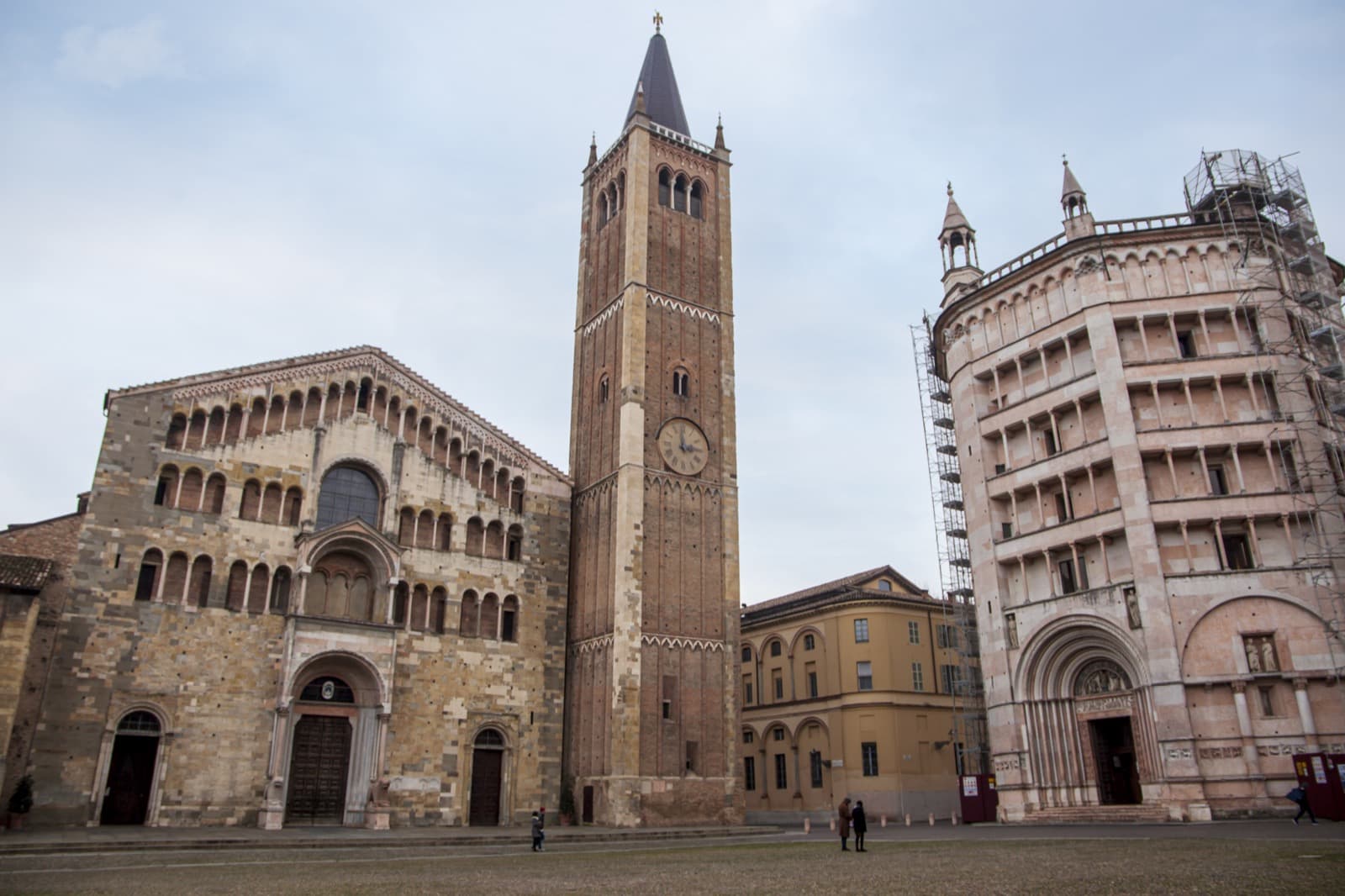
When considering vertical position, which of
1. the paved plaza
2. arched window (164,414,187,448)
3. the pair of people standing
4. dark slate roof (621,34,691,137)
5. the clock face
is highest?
dark slate roof (621,34,691,137)

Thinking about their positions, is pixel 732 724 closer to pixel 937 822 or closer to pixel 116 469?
pixel 937 822

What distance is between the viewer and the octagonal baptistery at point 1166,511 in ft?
96.5

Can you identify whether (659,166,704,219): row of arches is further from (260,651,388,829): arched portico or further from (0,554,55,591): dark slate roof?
(0,554,55,591): dark slate roof

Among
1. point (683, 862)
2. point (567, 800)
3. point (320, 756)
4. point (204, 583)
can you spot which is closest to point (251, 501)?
point (204, 583)

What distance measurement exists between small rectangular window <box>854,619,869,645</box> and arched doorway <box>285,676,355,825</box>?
989 inches

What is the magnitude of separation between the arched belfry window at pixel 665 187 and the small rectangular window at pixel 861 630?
22.9 metres

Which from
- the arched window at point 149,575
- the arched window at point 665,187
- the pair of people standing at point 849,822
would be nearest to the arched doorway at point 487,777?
the arched window at point 149,575

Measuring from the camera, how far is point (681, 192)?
45.6 meters

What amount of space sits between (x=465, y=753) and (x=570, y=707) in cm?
507

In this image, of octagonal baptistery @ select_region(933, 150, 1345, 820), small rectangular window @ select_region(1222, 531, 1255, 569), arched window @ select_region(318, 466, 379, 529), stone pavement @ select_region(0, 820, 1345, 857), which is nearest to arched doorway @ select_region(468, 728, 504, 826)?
stone pavement @ select_region(0, 820, 1345, 857)

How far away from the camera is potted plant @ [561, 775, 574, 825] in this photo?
36.0 meters

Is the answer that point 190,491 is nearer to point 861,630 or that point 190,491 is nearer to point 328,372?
point 328,372

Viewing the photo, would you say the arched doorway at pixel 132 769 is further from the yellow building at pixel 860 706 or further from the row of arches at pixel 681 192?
the row of arches at pixel 681 192

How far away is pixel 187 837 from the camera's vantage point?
78.6ft
